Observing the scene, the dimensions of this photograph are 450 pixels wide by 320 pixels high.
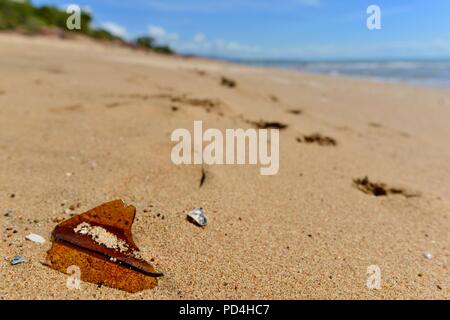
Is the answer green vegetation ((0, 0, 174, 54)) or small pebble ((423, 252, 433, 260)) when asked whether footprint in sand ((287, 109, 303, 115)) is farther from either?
green vegetation ((0, 0, 174, 54))

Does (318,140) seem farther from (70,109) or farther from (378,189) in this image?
(70,109)

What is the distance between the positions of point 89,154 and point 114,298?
4.31 feet

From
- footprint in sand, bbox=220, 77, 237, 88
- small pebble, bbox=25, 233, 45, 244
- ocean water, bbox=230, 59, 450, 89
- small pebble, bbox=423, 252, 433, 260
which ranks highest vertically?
ocean water, bbox=230, 59, 450, 89

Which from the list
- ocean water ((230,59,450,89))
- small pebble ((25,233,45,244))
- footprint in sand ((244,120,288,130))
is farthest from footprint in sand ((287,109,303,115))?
ocean water ((230,59,450,89))

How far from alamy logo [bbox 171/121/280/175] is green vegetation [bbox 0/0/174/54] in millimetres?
16294

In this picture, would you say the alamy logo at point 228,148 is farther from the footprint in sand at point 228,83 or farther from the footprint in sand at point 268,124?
the footprint in sand at point 228,83

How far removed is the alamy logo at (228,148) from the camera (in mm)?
2488

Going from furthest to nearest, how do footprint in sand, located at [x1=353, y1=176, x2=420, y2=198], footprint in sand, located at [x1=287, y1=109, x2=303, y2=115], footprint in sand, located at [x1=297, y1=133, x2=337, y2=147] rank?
footprint in sand, located at [x1=287, y1=109, x2=303, y2=115]
footprint in sand, located at [x1=297, y1=133, x2=337, y2=147]
footprint in sand, located at [x1=353, y1=176, x2=420, y2=198]

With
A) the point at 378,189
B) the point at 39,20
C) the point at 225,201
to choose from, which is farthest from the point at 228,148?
the point at 39,20

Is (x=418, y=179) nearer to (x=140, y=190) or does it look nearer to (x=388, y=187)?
(x=388, y=187)

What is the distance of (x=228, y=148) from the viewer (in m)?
2.75

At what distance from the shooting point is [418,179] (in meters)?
2.64

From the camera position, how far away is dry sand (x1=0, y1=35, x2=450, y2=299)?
147 centimetres
